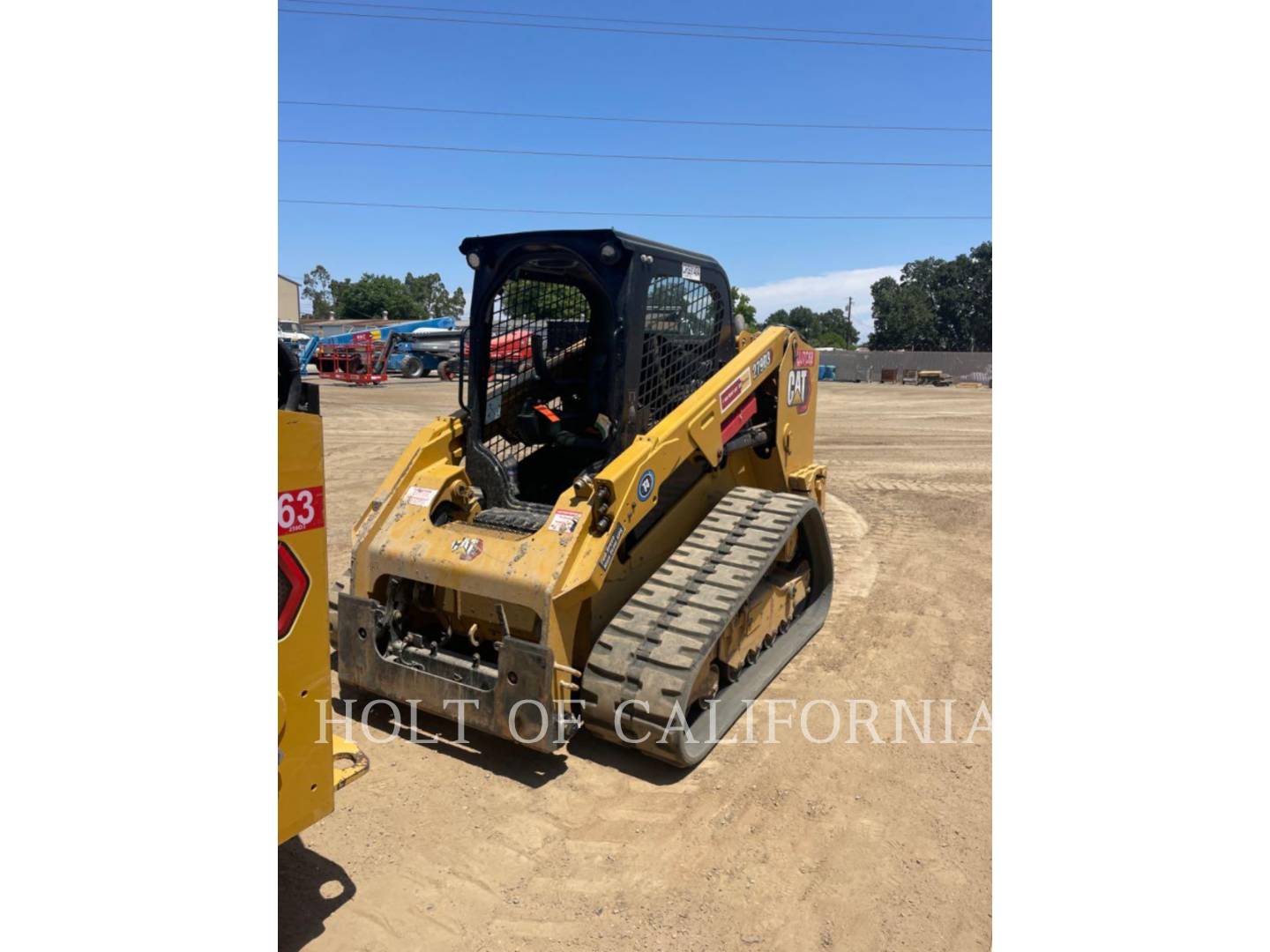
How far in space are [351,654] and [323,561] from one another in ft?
6.85

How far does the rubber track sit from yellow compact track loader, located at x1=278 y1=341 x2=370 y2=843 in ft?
4.99

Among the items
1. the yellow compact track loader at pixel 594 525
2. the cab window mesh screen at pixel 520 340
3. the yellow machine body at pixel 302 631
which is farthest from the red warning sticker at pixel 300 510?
the cab window mesh screen at pixel 520 340

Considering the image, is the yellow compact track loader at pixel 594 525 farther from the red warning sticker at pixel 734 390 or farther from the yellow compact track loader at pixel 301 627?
the yellow compact track loader at pixel 301 627

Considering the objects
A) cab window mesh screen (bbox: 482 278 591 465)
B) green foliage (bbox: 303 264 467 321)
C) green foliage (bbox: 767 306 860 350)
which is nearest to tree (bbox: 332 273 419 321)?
green foliage (bbox: 303 264 467 321)

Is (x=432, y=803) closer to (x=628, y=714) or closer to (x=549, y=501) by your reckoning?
(x=628, y=714)

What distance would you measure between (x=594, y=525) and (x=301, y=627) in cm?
182

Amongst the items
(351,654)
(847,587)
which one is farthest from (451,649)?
(847,587)

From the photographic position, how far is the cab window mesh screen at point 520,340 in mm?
5086

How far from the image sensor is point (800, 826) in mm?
3469

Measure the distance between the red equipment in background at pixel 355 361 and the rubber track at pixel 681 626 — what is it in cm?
2566

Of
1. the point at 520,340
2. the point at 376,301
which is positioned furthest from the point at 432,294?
the point at 520,340

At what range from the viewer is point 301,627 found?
2.43 meters

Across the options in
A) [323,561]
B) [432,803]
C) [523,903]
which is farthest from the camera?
[432,803]

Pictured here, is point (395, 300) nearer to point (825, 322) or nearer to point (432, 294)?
point (432, 294)
